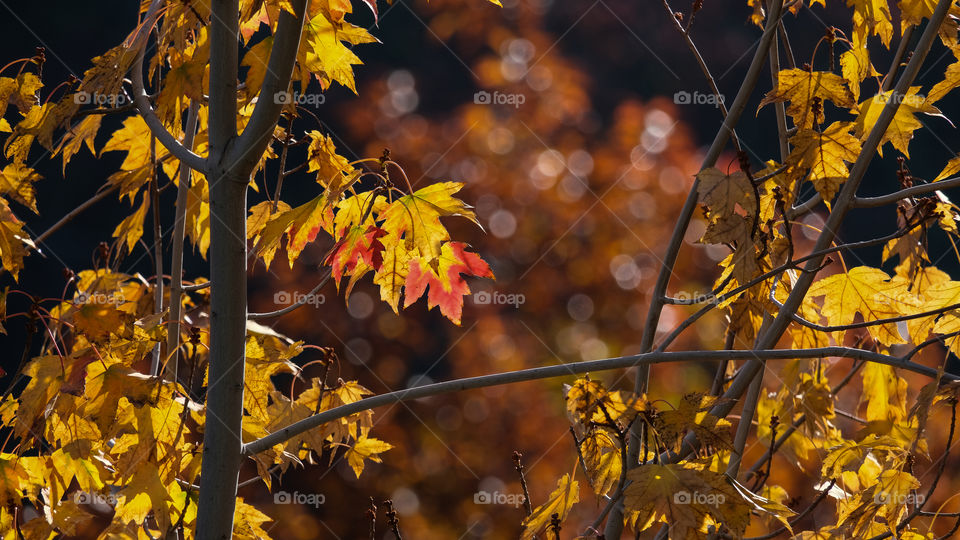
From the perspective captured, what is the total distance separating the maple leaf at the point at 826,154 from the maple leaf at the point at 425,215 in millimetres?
757

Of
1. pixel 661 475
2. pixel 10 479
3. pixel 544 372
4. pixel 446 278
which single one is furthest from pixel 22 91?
pixel 661 475

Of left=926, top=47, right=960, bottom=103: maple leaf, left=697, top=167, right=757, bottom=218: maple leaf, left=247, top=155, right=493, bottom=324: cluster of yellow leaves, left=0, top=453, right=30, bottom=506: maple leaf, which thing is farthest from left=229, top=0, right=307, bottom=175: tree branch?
left=926, top=47, right=960, bottom=103: maple leaf

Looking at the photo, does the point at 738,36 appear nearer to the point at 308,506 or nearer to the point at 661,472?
the point at 308,506

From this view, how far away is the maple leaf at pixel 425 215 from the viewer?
1712mm

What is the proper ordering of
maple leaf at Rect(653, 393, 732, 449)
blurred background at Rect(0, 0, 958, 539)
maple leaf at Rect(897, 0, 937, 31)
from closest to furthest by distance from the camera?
maple leaf at Rect(653, 393, 732, 449), maple leaf at Rect(897, 0, 937, 31), blurred background at Rect(0, 0, 958, 539)

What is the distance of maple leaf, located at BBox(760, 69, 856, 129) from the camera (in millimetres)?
1838

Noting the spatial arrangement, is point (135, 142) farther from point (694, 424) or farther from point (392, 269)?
point (694, 424)

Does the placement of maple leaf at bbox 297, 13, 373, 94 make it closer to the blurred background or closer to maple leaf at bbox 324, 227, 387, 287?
maple leaf at bbox 324, 227, 387, 287

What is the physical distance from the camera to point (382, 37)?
8.21 m

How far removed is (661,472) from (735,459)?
0.62m

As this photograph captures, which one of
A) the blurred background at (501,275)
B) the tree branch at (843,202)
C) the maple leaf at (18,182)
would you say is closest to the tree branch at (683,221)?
the tree branch at (843,202)

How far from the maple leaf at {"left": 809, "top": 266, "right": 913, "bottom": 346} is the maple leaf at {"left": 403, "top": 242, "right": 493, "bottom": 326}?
0.98 m

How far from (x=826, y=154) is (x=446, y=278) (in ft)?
3.08

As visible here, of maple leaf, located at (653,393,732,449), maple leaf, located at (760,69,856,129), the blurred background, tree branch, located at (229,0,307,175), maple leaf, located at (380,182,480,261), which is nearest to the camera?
tree branch, located at (229,0,307,175)
